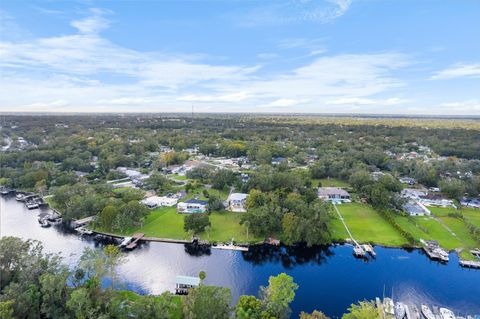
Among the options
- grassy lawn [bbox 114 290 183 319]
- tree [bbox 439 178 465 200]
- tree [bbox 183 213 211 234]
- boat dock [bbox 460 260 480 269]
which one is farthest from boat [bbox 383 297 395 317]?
tree [bbox 439 178 465 200]

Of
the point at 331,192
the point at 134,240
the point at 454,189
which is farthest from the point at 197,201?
the point at 454,189

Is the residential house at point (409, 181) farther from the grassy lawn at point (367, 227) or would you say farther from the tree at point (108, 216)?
the tree at point (108, 216)

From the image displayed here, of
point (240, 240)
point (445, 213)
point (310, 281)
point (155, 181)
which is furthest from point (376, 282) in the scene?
point (155, 181)

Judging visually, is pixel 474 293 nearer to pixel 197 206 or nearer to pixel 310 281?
pixel 310 281

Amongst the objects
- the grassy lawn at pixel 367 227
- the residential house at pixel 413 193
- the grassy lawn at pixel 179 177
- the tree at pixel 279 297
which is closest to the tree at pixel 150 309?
the tree at pixel 279 297

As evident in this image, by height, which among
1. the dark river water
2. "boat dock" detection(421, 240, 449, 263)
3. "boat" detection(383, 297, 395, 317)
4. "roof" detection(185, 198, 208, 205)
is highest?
"roof" detection(185, 198, 208, 205)

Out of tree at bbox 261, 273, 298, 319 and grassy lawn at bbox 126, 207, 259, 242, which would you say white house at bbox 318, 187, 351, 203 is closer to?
grassy lawn at bbox 126, 207, 259, 242

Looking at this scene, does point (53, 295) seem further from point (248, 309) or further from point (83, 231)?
point (83, 231)
